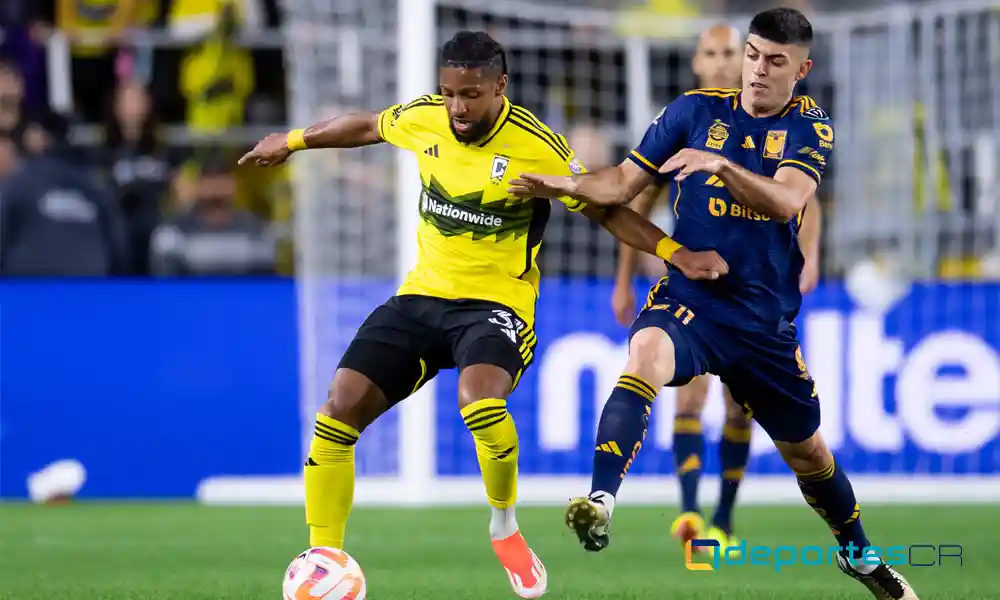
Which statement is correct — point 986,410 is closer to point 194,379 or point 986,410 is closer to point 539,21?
point 539,21

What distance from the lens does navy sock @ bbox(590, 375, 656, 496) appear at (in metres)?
5.82

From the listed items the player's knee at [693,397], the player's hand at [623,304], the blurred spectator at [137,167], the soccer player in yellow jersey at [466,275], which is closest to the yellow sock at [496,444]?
the soccer player in yellow jersey at [466,275]

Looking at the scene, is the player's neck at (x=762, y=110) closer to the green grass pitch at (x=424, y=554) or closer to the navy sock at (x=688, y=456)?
the green grass pitch at (x=424, y=554)

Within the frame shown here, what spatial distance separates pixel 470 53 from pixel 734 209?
3.82ft

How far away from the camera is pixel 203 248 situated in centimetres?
1348

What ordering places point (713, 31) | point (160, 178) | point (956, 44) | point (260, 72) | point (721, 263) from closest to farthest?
point (721, 263), point (713, 31), point (956, 44), point (160, 178), point (260, 72)

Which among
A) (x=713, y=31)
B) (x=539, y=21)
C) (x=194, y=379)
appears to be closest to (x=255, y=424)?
(x=194, y=379)

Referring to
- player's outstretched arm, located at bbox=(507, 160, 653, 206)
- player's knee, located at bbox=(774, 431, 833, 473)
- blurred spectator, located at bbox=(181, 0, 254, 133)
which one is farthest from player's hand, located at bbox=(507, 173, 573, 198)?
blurred spectator, located at bbox=(181, 0, 254, 133)

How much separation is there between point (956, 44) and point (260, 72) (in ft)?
19.3

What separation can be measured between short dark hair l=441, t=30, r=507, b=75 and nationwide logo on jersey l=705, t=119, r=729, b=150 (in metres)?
0.85

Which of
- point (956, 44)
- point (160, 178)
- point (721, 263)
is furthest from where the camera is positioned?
point (160, 178)

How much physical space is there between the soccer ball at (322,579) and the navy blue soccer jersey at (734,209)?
5.33 feet

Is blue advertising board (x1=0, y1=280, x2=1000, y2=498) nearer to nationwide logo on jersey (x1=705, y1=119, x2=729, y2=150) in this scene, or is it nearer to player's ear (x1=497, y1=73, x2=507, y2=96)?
player's ear (x1=497, y1=73, x2=507, y2=96)

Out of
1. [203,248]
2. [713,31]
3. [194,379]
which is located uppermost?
[713,31]
